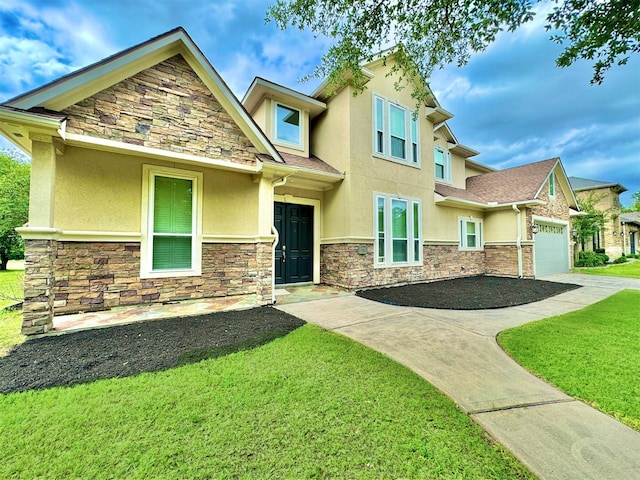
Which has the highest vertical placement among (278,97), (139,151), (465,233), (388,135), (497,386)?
(278,97)

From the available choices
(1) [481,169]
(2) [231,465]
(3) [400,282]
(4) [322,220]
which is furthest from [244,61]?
(2) [231,465]

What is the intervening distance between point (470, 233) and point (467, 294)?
5.59 metres

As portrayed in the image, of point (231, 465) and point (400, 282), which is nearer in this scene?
point (231, 465)

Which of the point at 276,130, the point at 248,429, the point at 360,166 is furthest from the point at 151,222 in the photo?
the point at 360,166

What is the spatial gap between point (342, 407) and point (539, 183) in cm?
1450

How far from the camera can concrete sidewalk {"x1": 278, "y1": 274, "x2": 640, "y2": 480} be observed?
6.24 ft

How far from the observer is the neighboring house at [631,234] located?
82.5 ft

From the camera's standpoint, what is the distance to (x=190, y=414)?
7.43 feet

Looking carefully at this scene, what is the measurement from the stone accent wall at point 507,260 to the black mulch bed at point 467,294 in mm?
1794

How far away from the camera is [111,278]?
546 centimetres

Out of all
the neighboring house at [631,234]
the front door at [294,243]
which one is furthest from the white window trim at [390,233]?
the neighboring house at [631,234]

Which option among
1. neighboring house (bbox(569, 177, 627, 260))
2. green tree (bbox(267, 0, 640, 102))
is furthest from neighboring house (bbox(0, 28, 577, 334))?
neighboring house (bbox(569, 177, 627, 260))

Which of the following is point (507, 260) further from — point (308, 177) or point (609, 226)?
point (609, 226)

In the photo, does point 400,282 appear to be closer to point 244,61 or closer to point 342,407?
point 342,407
